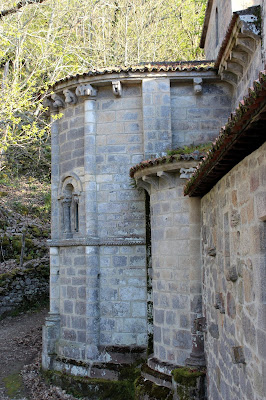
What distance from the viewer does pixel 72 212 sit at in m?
9.65

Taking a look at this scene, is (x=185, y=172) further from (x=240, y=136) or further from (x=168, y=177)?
(x=240, y=136)

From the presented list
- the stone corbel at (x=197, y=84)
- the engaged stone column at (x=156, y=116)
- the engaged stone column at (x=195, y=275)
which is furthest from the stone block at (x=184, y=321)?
the stone corbel at (x=197, y=84)

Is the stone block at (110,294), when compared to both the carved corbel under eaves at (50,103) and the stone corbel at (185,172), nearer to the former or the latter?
the stone corbel at (185,172)

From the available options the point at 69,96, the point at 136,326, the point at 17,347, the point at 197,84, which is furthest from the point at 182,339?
the point at 17,347

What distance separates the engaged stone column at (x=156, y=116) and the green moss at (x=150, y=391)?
4176 mm

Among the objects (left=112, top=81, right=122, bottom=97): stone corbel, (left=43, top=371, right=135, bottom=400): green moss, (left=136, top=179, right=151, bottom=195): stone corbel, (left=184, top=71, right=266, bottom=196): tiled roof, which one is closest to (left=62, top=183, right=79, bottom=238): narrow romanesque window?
(left=136, top=179, right=151, bottom=195): stone corbel

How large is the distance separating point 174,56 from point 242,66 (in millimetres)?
12613

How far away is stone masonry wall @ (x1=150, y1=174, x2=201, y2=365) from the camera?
7.29m

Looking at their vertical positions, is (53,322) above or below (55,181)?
below

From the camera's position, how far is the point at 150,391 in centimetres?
730

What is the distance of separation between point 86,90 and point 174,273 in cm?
416

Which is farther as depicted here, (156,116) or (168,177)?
(156,116)

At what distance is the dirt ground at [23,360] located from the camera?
8656mm

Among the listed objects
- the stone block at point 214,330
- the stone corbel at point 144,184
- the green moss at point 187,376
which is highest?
the stone corbel at point 144,184
